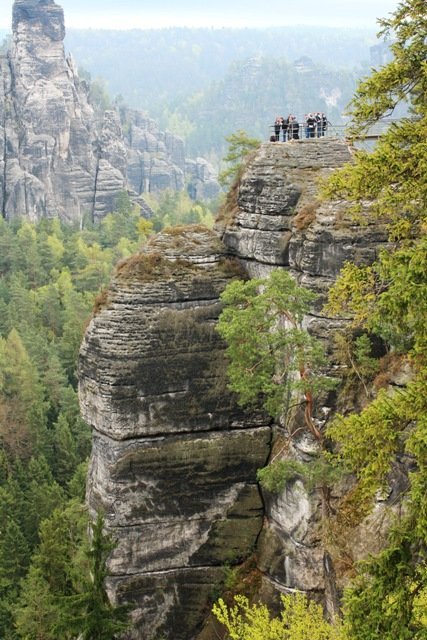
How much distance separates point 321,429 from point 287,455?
1699 mm

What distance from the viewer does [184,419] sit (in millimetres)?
23609

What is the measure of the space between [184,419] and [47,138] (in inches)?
3402

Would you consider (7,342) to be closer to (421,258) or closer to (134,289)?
(134,289)

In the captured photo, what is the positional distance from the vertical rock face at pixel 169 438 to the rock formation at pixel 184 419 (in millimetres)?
28

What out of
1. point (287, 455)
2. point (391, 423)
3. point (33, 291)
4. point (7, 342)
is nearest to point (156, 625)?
point (287, 455)

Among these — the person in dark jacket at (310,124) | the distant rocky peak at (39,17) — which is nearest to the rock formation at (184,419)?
the person in dark jacket at (310,124)

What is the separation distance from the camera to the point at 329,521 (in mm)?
19578

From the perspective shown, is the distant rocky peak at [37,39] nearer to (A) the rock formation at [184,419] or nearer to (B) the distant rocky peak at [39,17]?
(B) the distant rocky peak at [39,17]

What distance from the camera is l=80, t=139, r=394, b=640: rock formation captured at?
22984 millimetres

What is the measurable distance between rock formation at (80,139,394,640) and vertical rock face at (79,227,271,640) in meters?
0.03

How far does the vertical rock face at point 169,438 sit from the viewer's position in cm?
2317

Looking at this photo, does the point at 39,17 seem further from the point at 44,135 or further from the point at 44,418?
the point at 44,418

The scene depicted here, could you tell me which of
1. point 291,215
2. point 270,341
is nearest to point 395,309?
point 270,341

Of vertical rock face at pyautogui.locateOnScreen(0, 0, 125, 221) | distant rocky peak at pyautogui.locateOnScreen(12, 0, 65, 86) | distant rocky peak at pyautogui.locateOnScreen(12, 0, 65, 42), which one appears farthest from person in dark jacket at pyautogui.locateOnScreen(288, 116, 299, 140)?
distant rocky peak at pyautogui.locateOnScreen(12, 0, 65, 42)
